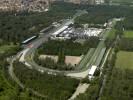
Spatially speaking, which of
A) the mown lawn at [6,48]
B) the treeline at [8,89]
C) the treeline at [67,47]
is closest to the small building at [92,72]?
the treeline at [67,47]

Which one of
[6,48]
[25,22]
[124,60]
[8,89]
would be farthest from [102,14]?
[8,89]

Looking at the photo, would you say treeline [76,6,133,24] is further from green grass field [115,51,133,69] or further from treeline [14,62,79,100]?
treeline [14,62,79,100]

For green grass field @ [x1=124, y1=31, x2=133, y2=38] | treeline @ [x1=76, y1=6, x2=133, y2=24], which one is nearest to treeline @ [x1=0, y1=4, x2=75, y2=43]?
treeline @ [x1=76, y1=6, x2=133, y2=24]

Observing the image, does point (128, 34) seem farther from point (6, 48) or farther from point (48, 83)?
point (48, 83)

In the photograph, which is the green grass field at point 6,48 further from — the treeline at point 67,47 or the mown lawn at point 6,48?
the treeline at point 67,47

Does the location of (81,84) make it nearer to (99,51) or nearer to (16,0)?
(99,51)
